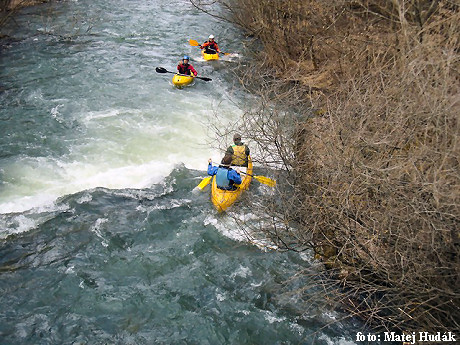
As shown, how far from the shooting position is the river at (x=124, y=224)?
17.7 ft

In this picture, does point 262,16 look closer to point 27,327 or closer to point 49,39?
point 49,39

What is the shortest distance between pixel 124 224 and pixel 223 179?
1696 mm

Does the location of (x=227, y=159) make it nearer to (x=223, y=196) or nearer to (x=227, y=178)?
(x=227, y=178)

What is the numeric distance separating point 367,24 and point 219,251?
19.0 feet

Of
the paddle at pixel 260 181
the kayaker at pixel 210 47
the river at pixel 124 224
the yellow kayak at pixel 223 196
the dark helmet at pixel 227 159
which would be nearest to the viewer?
the river at pixel 124 224

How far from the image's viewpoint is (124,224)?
7.00 m

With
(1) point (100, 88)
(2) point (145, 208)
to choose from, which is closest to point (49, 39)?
(1) point (100, 88)

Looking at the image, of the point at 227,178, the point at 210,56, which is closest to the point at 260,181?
the point at 227,178

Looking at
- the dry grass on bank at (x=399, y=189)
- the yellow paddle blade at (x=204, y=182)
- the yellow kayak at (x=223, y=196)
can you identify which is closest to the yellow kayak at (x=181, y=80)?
the yellow paddle blade at (x=204, y=182)

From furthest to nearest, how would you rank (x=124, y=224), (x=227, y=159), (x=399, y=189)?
(x=227, y=159)
(x=124, y=224)
(x=399, y=189)

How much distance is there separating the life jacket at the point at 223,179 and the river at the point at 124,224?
0.38 m

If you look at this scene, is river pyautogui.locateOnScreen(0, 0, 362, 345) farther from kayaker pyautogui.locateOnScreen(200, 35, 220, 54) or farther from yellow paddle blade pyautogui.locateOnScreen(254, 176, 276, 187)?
kayaker pyautogui.locateOnScreen(200, 35, 220, 54)

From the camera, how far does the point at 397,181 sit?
4.21 meters

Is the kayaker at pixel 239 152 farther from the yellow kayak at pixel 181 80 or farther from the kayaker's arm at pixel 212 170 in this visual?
the yellow kayak at pixel 181 80
